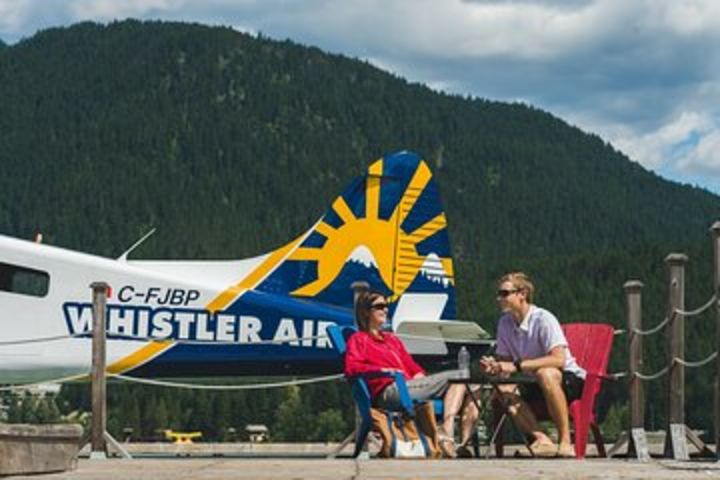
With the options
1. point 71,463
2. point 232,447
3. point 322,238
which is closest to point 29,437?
point 71,463

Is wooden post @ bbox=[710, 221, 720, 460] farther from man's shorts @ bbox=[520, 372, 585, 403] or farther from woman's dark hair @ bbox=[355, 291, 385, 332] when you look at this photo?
woman's dark hair @ bbox=[355, 291, 385, 332]

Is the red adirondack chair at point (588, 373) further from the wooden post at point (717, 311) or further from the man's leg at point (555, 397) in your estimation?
the wooden post at point (717, 311)

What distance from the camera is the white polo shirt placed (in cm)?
862

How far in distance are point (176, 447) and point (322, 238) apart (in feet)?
12.2

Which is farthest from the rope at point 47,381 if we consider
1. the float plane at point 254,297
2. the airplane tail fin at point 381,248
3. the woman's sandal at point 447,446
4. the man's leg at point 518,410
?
the man's leg at point 518,410

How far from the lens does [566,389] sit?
8.79 meters

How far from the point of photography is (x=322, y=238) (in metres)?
17.2

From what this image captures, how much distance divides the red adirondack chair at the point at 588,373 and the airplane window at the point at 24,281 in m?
7.18

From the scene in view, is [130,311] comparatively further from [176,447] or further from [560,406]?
[560,406]

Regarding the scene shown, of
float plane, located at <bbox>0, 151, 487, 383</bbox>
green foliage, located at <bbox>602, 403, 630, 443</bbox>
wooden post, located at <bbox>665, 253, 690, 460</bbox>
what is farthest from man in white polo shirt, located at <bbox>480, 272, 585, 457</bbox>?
green foliage, located at <bbox>602, 403, 630, 443</bbox>

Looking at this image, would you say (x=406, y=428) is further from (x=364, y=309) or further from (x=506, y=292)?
(x=506, y=292)

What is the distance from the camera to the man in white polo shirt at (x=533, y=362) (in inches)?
332

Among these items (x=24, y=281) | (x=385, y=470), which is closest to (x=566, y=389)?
(x=385, y=470)

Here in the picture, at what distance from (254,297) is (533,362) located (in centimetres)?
791
